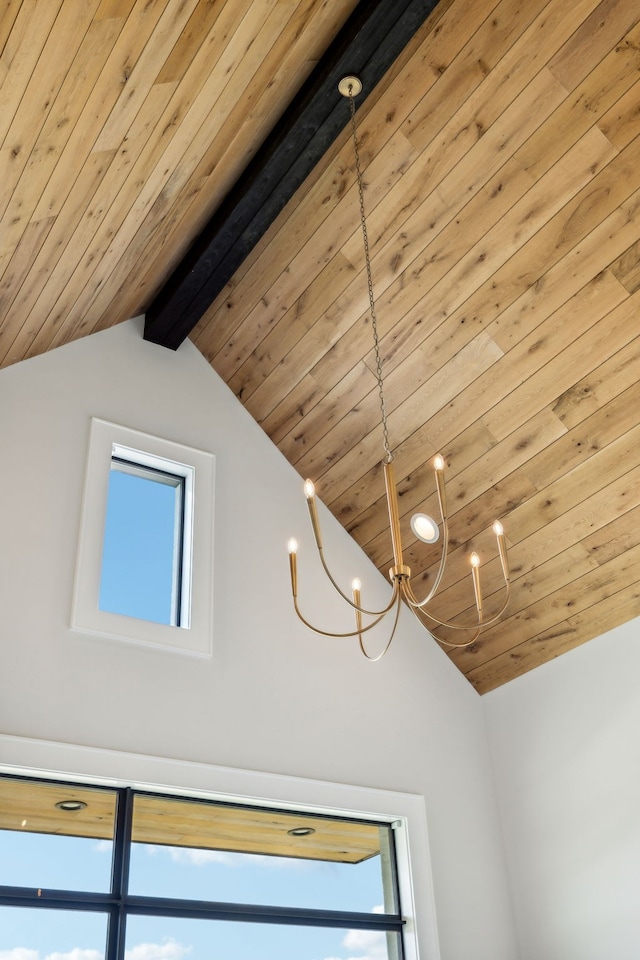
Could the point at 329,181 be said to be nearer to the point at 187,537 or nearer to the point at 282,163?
the point at 282,163

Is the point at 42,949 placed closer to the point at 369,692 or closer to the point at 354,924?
the point at 354,924

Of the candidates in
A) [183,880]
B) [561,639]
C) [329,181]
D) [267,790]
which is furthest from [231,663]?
[329,181]

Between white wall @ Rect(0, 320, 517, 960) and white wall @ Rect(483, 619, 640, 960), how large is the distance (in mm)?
148

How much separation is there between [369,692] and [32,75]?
121 inches

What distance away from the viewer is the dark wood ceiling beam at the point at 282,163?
3.49 m

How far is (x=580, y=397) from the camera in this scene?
12.7 feet

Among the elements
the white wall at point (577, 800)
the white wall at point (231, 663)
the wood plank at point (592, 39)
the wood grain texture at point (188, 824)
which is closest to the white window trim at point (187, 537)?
the white wall at point (231, 663)

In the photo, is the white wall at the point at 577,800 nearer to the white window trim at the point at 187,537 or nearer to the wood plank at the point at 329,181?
the white window trim at the point at 187,537

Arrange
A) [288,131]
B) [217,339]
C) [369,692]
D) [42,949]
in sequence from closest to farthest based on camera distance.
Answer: [42,949] → [288,131] → [369,692] → [217,339]

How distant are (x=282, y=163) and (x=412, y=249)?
0.66 metres

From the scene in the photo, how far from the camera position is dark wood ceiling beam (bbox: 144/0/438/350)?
3.49 meters

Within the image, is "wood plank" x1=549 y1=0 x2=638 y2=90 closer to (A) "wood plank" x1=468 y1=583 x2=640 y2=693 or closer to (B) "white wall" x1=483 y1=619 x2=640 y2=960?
(A) "wood plank" x1=468 y1=583 x2=640 y2=693

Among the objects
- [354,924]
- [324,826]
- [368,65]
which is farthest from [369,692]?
[368,65]

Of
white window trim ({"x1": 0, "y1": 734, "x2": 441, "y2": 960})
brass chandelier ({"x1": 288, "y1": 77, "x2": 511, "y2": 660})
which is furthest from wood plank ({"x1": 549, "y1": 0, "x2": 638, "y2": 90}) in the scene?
white window trim ({"x1": 0, "y1": 734, "x2": 441, "y2": 960})
